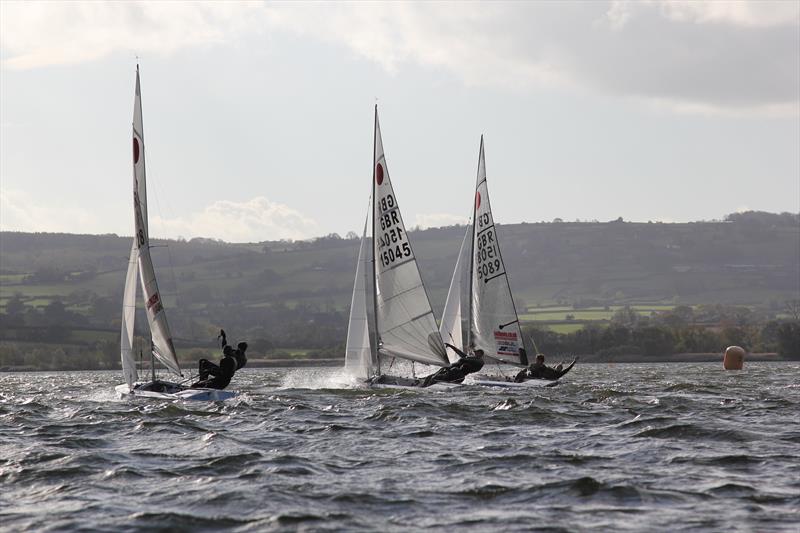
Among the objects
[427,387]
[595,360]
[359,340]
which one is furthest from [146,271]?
[595,360]

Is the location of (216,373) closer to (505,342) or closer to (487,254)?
(505,342)

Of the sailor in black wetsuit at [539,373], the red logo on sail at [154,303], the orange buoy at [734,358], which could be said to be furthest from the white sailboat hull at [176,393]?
the orange buoy at [734,358]

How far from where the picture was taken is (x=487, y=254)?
49.5 metres

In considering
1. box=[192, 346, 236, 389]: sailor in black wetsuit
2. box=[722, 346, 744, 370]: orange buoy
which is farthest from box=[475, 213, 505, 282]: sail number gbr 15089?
box=[722, 346, 744, 370]: orange buoy

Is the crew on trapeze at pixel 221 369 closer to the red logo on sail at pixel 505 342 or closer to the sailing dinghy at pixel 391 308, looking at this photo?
the sailing dinghy at pixel 391 308

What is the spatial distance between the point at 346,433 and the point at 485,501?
357 inches

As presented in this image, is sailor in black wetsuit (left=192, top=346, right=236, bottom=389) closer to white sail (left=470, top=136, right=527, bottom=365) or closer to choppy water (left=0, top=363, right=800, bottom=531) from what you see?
choppy water (left=0, top=363, right=800, bottom=531)

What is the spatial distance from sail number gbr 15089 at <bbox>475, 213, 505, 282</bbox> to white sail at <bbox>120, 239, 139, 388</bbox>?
17.0 m

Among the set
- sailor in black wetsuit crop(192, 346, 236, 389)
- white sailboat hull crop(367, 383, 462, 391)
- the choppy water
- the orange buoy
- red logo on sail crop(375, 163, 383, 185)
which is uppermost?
red logo on sail crop(375, 163, 383, 185)

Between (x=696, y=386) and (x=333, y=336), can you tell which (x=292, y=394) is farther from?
(x=333, y=336)

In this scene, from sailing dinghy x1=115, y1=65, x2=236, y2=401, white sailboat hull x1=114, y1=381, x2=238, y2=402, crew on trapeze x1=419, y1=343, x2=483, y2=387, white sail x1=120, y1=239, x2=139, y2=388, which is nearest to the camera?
white sailboat hull x1=114, y1=381, x2=238, y2=402

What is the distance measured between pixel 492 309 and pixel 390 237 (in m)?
7.80

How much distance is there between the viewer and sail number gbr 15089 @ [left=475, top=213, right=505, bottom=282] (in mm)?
49250

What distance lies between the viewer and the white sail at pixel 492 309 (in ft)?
161
